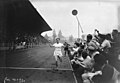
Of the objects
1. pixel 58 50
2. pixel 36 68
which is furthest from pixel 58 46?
pixel 36 68

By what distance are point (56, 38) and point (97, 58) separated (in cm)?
48

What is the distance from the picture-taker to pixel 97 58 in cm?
192

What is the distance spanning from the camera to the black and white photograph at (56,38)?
6.64ft

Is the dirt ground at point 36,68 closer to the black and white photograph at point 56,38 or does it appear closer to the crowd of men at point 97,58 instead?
the black and white photograph at point 56,38

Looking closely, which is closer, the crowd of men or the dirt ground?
the crowd of men

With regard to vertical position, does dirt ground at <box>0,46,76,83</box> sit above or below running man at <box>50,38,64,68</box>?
below

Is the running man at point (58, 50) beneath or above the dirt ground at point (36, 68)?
above

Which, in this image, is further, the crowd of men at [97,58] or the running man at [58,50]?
the running man at [58,50]

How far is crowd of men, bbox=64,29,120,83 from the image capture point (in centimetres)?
192

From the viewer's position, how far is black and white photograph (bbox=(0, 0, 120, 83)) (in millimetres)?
2023

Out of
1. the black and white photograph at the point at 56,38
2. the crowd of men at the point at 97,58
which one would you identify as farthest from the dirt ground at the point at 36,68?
the crowd of men at the point at 97,58

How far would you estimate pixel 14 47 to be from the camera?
2170mm

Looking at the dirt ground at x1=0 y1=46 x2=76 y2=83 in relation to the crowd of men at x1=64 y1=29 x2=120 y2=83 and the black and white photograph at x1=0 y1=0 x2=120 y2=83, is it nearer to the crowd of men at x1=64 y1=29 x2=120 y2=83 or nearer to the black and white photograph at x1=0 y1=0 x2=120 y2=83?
the black and white photograph at x1=0 y1=0 x2=120 y2=83

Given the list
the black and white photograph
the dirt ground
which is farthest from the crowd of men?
the dirt ground
